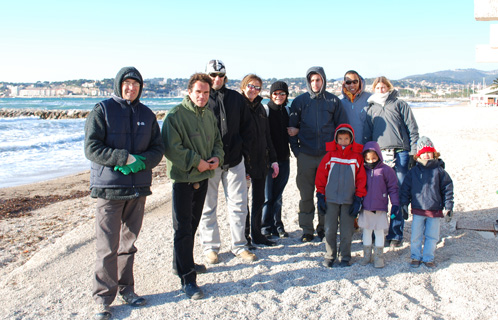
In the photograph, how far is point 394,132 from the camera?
17.2 feet


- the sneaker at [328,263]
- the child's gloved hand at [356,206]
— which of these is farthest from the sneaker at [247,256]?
the child's gloved hand at [356,206]

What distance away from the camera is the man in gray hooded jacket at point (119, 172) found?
11.5 feet

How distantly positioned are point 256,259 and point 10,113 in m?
59.5

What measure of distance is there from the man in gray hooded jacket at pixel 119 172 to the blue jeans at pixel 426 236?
288 cm

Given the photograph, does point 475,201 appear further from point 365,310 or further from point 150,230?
point 150,230

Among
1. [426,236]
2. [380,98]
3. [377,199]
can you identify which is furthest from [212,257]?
[380,98]

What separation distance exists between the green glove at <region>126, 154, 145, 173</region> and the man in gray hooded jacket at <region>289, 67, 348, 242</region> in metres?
2.39

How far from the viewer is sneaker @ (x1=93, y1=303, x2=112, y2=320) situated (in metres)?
3.55

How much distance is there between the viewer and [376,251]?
15.4 feet

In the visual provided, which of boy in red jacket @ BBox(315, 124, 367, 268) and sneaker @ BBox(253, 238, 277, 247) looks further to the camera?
sneaker @ BBox(253, 238, 277, 247)

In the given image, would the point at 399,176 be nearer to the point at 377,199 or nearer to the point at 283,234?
the point at 377,199

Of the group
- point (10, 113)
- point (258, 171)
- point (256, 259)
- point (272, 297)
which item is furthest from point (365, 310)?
point (10, 113)

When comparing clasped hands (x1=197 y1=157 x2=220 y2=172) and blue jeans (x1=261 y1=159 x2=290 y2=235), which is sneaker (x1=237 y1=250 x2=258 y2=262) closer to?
blue jeans (x1=261 y1=159 x2=290 y2=235)

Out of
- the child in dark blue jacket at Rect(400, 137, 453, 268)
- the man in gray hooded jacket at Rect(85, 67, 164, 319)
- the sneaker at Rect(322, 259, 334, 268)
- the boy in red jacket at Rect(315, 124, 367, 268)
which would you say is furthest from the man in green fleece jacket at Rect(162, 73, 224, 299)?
the child in dark blue jacket at Rect(400, 137, 453, 268)
